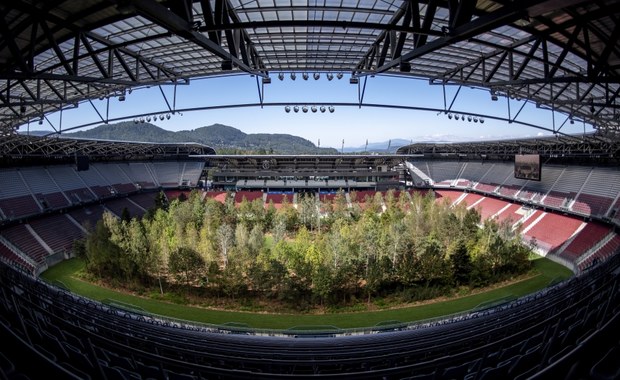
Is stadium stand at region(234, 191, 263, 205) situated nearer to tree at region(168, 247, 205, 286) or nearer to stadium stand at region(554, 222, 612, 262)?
tree at region(168, 247, 205, 286)

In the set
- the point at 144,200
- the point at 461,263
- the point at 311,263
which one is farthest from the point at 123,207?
the point at 461,263

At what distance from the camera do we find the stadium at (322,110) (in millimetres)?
4094

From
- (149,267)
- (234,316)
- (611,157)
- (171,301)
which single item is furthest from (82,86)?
(611,157)

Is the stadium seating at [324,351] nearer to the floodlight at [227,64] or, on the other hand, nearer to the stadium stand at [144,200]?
the floodlight at [227,64]

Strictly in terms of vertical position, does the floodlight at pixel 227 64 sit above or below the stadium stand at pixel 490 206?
above

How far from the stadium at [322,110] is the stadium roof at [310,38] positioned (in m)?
0.06

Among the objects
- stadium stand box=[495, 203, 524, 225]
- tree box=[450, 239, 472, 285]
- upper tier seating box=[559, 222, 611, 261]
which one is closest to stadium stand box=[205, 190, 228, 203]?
tree box=[450, 239, 472, 285]

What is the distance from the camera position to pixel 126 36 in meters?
10.2

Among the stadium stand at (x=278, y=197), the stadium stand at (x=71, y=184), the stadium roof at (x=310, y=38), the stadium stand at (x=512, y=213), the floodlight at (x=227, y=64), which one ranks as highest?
the stadium roof at (x=310, y=38)

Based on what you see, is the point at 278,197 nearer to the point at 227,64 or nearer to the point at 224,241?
the point at 224,241

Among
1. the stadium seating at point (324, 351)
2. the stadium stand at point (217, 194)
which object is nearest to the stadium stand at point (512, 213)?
the stadium seating at point (324, 351)

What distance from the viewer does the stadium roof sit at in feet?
20.2

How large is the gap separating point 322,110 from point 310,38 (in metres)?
3.11

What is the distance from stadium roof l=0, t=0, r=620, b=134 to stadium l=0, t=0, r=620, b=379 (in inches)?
2.3
